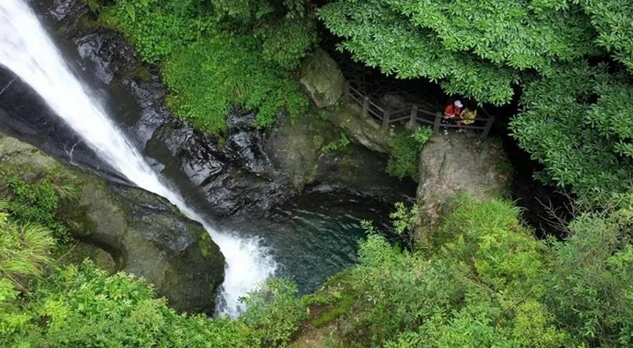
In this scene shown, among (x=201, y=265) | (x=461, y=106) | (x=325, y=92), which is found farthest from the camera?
(x=325, y=92)

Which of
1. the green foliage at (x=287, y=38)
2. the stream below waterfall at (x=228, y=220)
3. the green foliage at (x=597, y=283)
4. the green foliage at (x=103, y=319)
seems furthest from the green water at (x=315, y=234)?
the green foliage at (x=597, y=283)

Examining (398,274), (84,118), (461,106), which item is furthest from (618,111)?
(84,118)

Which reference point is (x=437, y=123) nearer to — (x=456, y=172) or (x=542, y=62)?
(x=456, y=172)

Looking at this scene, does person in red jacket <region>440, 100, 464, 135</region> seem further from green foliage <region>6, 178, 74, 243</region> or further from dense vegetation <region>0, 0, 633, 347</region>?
green foliage <region>6, 178, 74, 243</region>

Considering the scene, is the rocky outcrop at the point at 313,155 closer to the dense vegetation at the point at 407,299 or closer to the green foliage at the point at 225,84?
the green foliage at the point at 225,84

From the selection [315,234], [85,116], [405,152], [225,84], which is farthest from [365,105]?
[85,116]

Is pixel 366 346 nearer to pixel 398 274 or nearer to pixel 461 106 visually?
pixel 398 274
